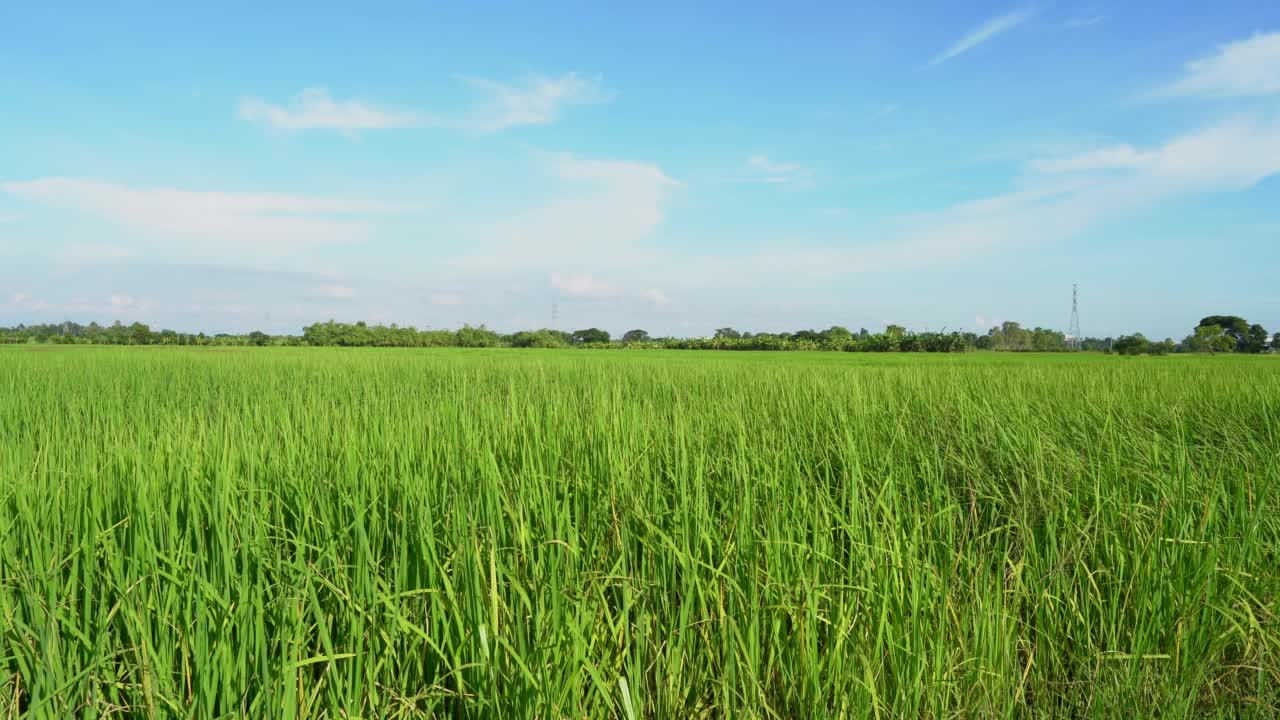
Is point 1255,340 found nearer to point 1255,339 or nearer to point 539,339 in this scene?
point 1255,339

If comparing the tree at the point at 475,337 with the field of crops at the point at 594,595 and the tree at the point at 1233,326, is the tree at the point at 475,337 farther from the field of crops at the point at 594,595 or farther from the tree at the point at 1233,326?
the tree at the point at 1233,326

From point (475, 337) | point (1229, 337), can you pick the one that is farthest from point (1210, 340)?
point (475, 337)

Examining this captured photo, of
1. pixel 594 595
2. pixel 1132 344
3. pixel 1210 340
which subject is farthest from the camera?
pixel 1210 340

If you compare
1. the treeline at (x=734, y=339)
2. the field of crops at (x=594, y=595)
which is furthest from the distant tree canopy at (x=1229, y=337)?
the field of crops at (x=594, y=595)

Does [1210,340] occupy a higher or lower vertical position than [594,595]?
higher

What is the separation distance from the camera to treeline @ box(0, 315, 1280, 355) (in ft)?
129

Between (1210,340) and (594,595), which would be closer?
(594,595)

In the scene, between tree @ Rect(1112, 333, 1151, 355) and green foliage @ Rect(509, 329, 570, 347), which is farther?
green foliage @ Rect(509, 329, 570, 347)

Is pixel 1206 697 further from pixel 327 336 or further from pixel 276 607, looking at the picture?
pixel 327 336

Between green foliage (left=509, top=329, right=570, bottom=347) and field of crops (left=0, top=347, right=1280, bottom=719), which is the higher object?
green foliage (left=509, top=329, right=570, bottom=347)

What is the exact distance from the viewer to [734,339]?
45062 mm

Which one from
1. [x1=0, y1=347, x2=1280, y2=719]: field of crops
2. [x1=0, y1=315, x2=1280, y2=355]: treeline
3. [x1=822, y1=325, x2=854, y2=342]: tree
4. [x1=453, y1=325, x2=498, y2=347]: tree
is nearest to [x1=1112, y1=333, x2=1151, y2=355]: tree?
[x1=0, y1=315, x2=1280, y2=355]: treeline

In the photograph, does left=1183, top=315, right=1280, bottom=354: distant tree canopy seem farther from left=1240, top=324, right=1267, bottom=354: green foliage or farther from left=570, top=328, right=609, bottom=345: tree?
left=570, top=328, right=609, bottom=345: tree

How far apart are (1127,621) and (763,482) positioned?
124 centimetres
